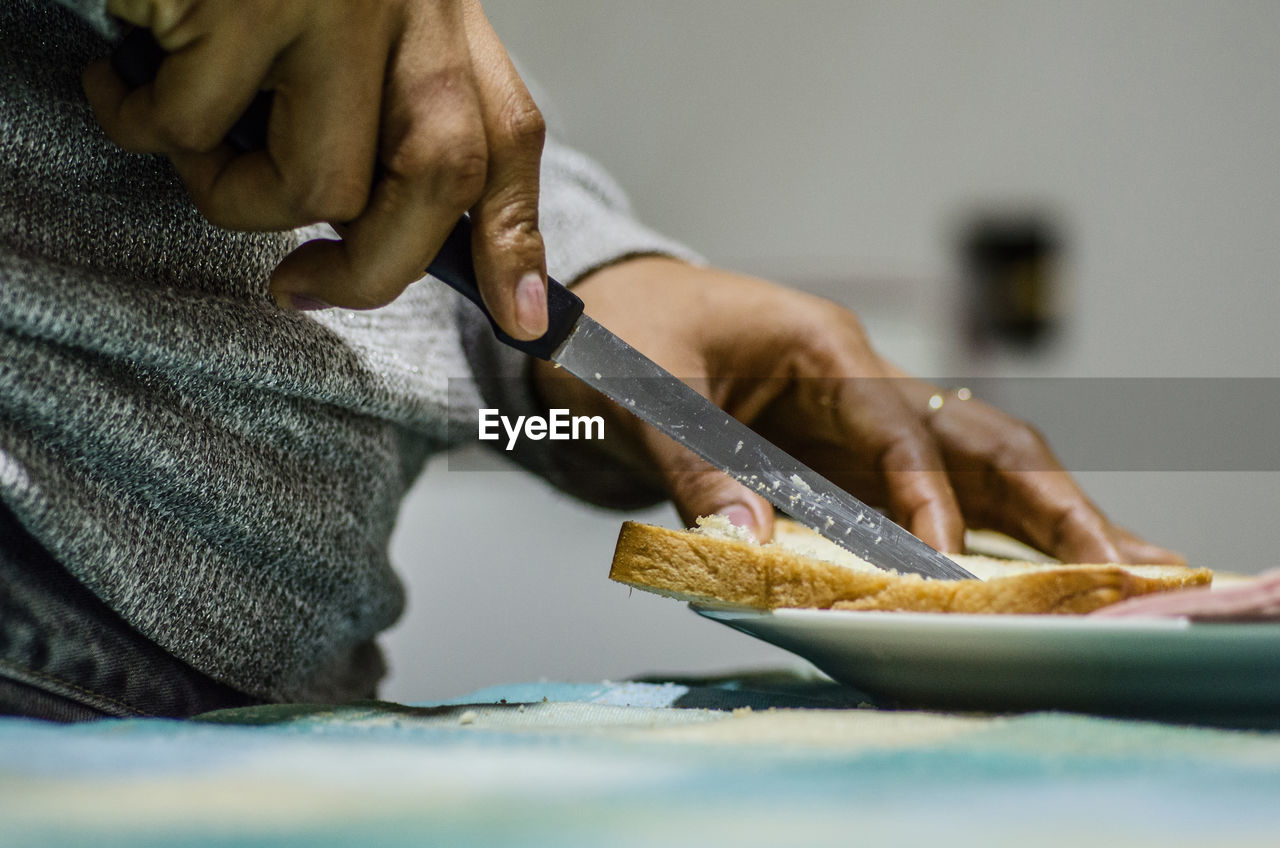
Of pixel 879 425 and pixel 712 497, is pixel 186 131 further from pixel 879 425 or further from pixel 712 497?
pixel 879 425

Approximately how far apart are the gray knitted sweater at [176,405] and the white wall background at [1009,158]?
2.09 m

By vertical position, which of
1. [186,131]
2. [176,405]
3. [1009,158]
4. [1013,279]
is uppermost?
[1009,158]

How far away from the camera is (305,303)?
1.68 ft

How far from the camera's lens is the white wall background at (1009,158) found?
264 cm

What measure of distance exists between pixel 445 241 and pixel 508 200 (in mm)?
41

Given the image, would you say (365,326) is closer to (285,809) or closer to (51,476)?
(51,476)

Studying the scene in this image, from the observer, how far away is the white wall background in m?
2.64

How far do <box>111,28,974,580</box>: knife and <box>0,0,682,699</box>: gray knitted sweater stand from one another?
0.11m

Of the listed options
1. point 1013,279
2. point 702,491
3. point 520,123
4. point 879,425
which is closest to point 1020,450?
point 879,425

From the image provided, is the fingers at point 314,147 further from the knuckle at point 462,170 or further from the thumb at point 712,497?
the thumb at point 712,497

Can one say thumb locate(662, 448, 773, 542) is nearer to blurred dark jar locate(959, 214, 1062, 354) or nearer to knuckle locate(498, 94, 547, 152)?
knuckle locate(498, 94, 547, 152)

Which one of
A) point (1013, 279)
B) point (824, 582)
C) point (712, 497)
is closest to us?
point (824, 582)

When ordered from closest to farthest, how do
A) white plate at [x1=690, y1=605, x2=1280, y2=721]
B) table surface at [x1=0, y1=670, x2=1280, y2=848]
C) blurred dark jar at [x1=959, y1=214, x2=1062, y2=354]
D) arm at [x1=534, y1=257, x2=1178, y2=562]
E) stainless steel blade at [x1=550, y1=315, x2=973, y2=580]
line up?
table surface at [x1=0, y1=670, x2=1280, y2=848], white plate at [x1=690, y1=605, x2=1280, y2=721], stainless steel blade at [x1=550, y1=315, x2=973, y2=580], arm at [x1=534, y1=257, x2=1178, y2=562], blurred dark jar at [x1=959, y1=214, x2=1062, y2=354]

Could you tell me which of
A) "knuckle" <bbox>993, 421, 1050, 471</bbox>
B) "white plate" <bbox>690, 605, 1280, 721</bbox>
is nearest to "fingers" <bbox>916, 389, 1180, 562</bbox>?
"knuckle" <bbox>993, 421, 1050, 471</bbox>
